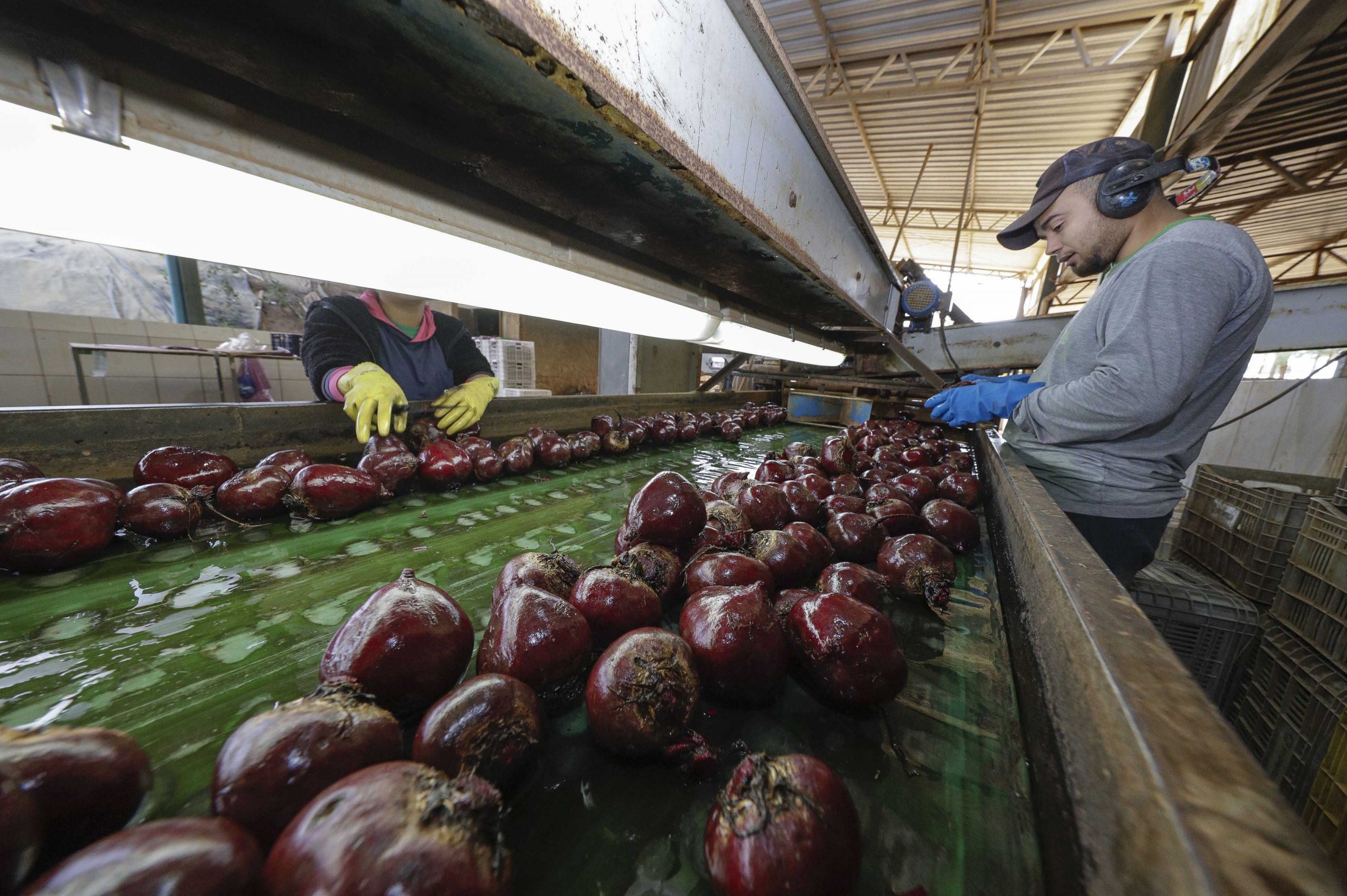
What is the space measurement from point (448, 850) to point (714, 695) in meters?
0.56

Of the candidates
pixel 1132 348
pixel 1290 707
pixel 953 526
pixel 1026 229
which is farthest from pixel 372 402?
pixel 1290 707

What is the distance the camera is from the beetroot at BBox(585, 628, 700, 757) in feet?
2.56

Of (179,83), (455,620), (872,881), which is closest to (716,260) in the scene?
(179,83)

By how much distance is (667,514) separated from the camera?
1343 millimetres

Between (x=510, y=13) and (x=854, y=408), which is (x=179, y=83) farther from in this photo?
(x=854, y=408)

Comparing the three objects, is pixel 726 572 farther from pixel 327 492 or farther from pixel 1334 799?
pixel 1334 799

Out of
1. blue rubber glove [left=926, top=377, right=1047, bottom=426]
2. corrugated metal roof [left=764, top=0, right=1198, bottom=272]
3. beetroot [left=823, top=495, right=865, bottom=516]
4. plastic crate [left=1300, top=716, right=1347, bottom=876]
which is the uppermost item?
corrugated metal roof [left=764, top=0, right=1198, bottom=272]

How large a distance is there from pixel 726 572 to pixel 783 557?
11.0 inches

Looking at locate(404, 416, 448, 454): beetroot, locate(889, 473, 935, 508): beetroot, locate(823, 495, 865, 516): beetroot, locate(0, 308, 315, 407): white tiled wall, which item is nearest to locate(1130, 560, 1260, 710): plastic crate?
locate(889, 473, 935, 508): beetroot

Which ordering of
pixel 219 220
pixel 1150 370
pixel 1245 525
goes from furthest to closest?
pixel 1245 525
pixel 1150 370
pixel 219 220

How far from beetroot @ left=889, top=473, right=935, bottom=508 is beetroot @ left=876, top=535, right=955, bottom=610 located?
739 mm

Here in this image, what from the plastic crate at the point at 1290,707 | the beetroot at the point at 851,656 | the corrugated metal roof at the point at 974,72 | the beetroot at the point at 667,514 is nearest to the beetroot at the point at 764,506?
the beetroot at the point at 667,514

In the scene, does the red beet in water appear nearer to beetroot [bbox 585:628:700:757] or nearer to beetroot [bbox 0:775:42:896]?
beetroot [bbox 0:775:42:896]

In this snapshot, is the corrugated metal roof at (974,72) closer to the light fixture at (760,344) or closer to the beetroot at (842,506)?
the light fixture at (760,344)
